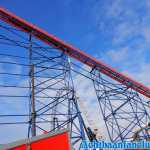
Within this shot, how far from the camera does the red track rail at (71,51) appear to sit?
18.9 metres

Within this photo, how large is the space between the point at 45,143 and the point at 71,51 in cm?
1115

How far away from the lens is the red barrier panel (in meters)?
9.54

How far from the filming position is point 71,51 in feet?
67.2

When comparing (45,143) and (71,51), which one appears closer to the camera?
(45,143)

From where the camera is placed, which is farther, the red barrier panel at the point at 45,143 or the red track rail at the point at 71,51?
the red track rail at the point at 71,51

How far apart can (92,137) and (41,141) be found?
8275mm

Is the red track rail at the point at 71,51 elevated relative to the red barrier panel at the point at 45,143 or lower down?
elevated

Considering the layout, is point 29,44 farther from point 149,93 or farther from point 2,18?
point 149,93

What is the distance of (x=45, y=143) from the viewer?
10.1 meters

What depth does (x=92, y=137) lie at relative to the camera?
1788 centimetres

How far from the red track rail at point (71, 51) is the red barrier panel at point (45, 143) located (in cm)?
1039

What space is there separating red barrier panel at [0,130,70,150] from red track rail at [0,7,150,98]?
10388 mm

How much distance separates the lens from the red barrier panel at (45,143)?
954 cm

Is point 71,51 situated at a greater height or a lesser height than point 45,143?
greater
